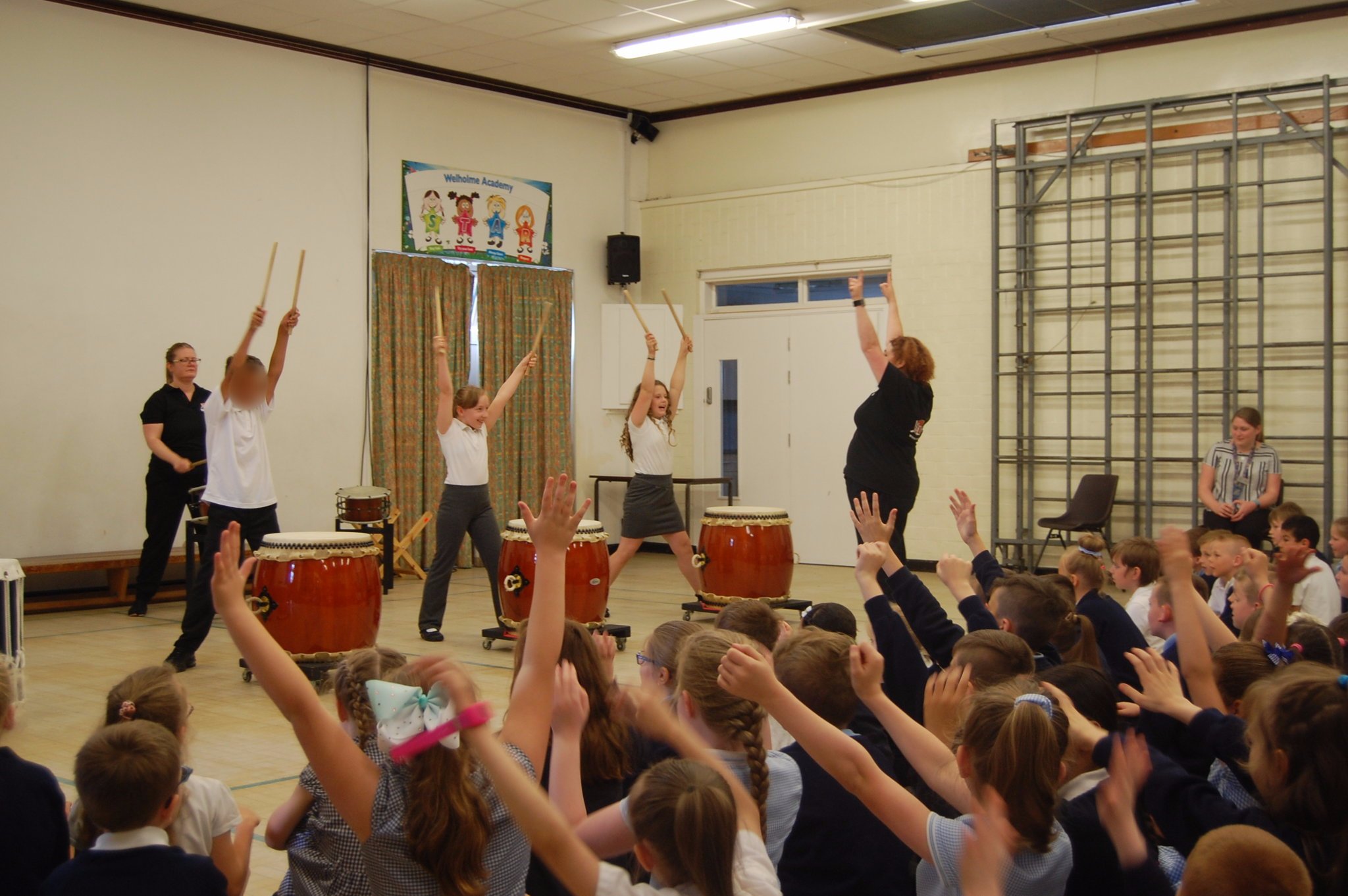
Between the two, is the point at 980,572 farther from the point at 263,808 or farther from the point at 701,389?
the point at 701,389

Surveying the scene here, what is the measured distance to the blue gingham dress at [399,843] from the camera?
70.3 inches

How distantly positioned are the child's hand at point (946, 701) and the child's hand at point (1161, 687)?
29cm

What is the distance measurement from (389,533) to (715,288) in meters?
3.74

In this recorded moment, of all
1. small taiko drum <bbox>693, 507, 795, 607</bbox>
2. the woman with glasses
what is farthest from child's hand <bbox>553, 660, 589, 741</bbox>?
the woman with glasses

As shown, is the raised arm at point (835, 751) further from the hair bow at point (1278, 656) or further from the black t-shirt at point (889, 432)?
the black t-shirt at point (889, 432)

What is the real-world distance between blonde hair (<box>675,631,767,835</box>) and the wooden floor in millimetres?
964

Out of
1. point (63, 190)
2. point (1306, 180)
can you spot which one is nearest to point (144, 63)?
point (63, 190)

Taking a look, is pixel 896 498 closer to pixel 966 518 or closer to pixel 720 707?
pixel 966 518

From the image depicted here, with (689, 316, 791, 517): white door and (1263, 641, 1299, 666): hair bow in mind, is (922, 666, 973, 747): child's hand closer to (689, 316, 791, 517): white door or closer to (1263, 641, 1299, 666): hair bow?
(1263, 641, 1299, 666): hair bow

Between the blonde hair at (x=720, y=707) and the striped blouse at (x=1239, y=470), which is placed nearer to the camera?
the blonde hair at (x=720, y=707)

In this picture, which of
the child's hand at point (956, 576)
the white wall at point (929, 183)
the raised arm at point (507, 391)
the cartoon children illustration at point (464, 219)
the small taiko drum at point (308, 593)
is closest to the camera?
the child's hand at point (956, 576)

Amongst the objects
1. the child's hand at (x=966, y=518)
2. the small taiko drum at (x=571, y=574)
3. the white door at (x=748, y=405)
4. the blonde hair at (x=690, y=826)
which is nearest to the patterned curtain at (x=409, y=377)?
the white door at (x=748, y=405)

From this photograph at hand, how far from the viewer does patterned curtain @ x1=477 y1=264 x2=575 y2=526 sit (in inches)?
386

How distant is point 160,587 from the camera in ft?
25.5
